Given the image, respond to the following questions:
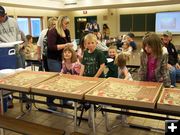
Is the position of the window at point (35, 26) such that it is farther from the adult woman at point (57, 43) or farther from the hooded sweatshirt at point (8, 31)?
the adult woman at point (57, 43)

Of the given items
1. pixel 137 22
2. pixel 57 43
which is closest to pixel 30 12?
pixel 137 22

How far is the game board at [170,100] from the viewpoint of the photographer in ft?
4.98

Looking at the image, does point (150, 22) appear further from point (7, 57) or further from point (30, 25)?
point (7, 57)

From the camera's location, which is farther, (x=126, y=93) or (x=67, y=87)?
(x=67, y=87)

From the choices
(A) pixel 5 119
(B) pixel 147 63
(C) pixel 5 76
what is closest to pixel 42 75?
(C) pixel 5 76

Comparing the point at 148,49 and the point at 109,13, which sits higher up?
the point at 109,13

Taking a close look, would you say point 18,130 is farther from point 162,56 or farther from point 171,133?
point 162,56

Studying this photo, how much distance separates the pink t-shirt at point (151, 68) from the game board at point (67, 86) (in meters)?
→ 0.58

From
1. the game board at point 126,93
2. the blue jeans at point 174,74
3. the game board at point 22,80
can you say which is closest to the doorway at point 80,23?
the blue jeans at point 174,74

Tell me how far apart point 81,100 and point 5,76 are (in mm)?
1179

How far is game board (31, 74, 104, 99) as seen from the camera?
1.85m

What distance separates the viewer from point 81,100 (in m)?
1.80

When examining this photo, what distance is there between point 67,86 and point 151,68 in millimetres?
936

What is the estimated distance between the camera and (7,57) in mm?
2998
